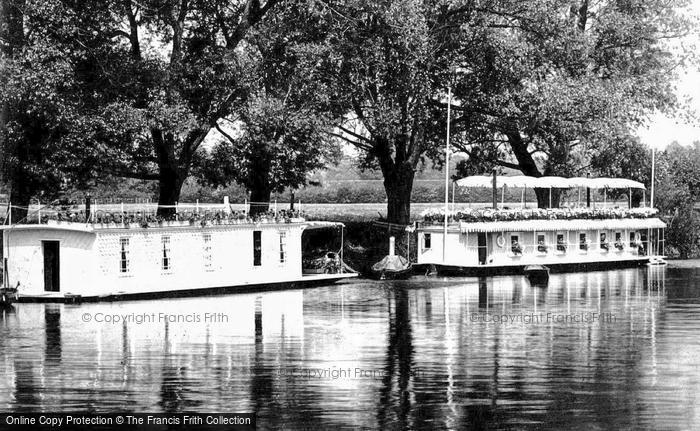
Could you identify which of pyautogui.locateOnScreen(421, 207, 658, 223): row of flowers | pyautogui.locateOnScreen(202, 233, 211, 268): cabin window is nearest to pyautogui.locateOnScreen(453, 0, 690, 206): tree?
pyautogui.locateOnScreen(421, 207, 658, 223): row of flowers

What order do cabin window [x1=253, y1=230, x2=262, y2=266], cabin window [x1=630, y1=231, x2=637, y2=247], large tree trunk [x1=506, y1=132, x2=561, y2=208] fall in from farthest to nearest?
cabin window [x1=630, y1=231, x2=637, y2=247] → large tree trunk [x1=506, y1=132, x2=561, y2=208] → cabin window [x1=253, y1=230, x2=262, y2=266]

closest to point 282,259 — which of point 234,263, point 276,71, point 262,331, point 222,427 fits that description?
point 234,263

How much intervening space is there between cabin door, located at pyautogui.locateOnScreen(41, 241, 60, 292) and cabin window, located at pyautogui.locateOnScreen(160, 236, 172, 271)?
178 inches

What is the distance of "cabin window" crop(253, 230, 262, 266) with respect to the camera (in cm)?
5038

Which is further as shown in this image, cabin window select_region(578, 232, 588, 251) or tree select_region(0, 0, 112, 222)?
cabin window select_region(578, 232, 588, 251)

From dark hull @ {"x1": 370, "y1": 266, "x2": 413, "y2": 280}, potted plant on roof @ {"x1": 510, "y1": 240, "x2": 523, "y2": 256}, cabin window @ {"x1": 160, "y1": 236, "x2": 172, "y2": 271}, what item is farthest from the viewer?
potted plant on roof @ {"x1": 510, "y1": 240, "x2": 523, "y2": 256}

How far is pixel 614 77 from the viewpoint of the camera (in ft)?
223

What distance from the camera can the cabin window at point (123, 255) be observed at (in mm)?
44925

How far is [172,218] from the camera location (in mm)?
47406

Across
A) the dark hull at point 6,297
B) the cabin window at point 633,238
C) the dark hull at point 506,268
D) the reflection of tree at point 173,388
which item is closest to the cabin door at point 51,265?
the dark hull at point 6,297

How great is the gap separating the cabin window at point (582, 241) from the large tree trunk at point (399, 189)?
11.5m

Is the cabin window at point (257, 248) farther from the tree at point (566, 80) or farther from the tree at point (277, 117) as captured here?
the tree at point (566, 80)

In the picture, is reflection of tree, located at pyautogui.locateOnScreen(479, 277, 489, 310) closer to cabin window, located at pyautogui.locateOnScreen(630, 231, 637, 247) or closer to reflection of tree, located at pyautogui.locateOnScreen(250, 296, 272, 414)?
reflection of tree, located at pyautogui.locateOnScreen(250, 296, 272, 414)

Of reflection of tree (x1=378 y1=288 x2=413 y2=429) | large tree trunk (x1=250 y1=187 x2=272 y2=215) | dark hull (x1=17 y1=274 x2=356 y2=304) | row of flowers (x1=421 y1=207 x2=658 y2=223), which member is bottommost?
reflection of tree (x1=378 y1=288 x2=413 y2=429)
